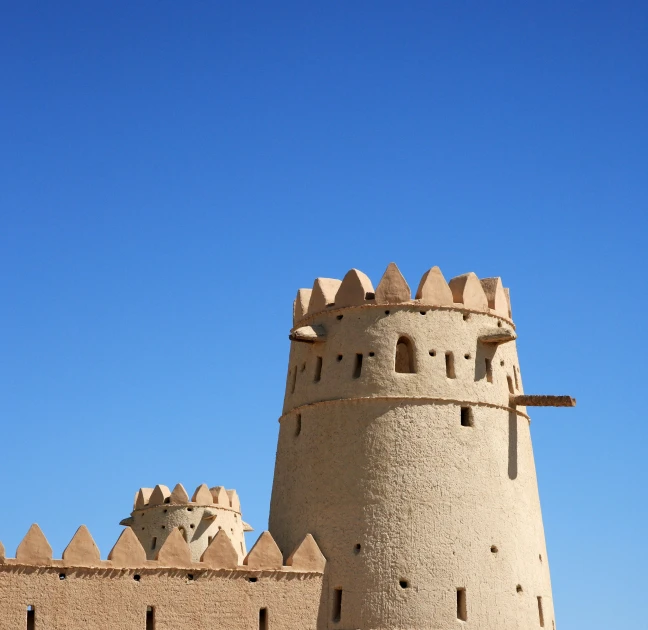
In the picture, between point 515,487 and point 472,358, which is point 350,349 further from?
point 515,487

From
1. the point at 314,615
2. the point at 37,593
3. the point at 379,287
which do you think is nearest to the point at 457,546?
the point at 314,615

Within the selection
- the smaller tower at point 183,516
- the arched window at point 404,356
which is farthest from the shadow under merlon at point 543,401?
the smaller tower at point 183,516

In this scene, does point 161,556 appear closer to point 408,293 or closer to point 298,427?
point 298,427

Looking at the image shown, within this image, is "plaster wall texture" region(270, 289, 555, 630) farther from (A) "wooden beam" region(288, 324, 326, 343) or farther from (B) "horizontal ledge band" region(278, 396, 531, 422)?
(A) "wooden beam" region(288, 324, 326, 343)

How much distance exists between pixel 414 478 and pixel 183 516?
15.8 metres

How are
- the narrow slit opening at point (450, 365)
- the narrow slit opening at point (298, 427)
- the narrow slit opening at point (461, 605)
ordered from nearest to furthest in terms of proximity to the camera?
1. the narrow slit opening at point (461, 605)
2. the narrow slit opening at point (450, 365)
3. the narrow slit opening at point (298, 427)

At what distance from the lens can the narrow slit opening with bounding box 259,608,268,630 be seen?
85.2ft

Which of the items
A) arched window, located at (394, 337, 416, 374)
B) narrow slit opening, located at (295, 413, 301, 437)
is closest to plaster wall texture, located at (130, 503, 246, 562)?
narrow slit opening, located at (295, 413, 301, 437)

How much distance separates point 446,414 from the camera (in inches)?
1079

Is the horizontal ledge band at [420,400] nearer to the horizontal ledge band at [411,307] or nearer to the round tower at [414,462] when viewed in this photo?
the round tower at [414,462]

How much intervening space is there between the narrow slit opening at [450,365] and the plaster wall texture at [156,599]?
516 centimetres

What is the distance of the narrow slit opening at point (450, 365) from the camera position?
2772 cm

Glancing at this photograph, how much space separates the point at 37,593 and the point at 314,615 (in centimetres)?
563

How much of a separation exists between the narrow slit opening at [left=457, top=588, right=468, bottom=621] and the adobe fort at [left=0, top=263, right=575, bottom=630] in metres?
0.02
